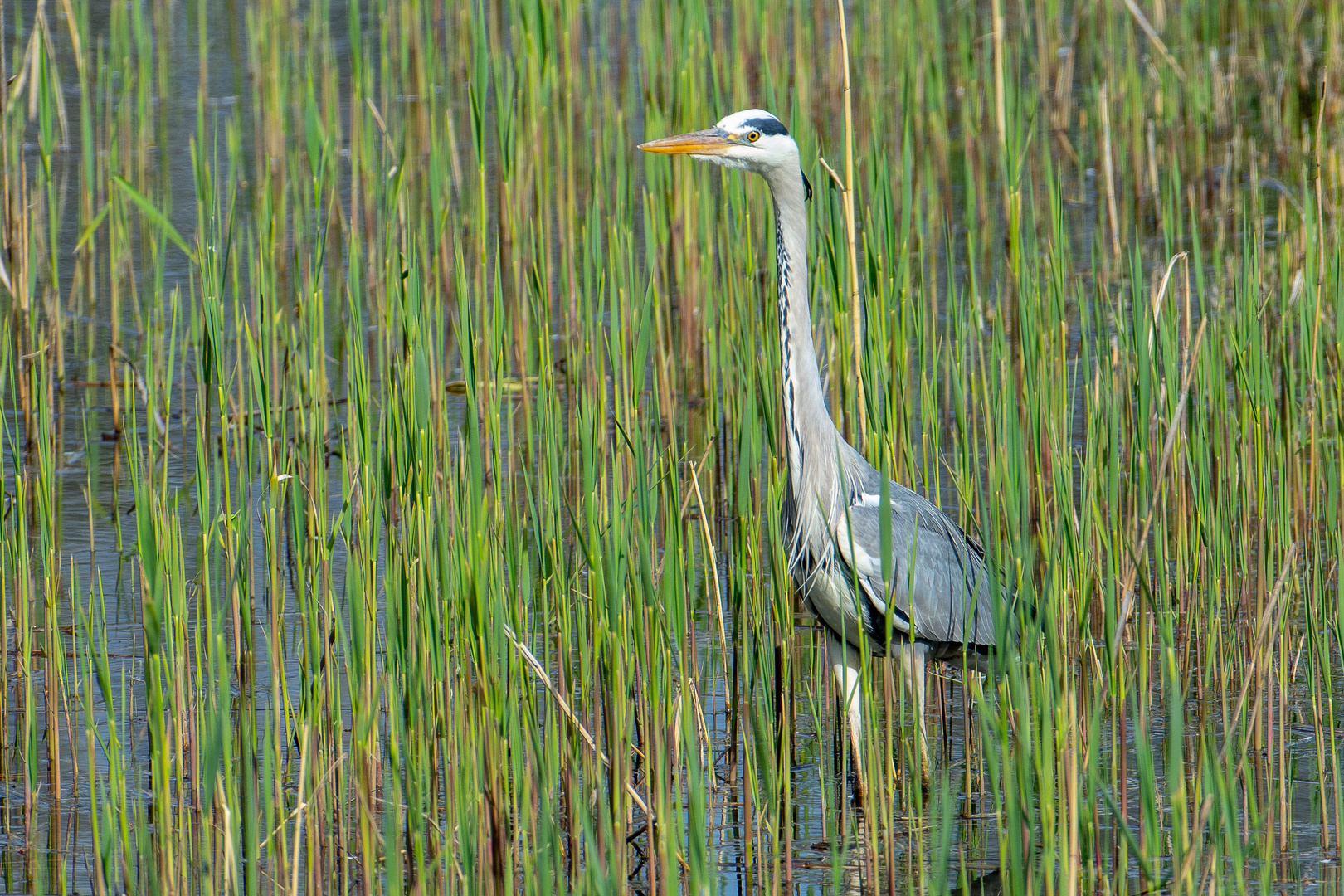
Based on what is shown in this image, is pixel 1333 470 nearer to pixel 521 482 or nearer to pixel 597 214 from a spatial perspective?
pixel 597 214

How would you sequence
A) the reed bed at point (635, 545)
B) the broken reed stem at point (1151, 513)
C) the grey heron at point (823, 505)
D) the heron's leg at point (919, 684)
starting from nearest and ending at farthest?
the reed bed at point (635, 545) → the broken reed stem at point (1151, 513) → the heron's leg at point (919, 684) → the grey heron at point (823, 505)

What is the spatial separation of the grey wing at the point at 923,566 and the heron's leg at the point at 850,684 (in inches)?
3.8

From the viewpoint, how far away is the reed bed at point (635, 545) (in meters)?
2.54

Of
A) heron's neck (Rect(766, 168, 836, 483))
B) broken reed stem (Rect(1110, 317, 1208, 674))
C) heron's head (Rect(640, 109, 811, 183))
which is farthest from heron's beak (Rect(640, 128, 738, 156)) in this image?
broken reed stem (Rect(1110, 317, 1208, 674))

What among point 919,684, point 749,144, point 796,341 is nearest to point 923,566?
point 919,684

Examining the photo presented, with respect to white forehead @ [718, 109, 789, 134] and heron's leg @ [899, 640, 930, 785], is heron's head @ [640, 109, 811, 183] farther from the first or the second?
heron's leg @ [899, 640, 930, 785]

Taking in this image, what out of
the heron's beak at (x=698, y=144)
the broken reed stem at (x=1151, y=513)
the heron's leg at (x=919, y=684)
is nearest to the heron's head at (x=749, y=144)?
the heron's beak at (x=698, y=144)

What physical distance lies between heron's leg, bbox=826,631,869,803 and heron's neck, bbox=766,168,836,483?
31cm

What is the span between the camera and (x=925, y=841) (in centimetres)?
299

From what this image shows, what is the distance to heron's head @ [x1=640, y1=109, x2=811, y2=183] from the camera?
10.8 feet

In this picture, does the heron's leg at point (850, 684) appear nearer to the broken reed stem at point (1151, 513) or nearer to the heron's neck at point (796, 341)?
the heron's neck at point (796, 341)

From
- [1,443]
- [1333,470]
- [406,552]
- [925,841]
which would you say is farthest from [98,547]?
[1333,470]

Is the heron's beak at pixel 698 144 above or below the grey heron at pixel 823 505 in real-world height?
above

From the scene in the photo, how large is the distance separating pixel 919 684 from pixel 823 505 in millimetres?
382
